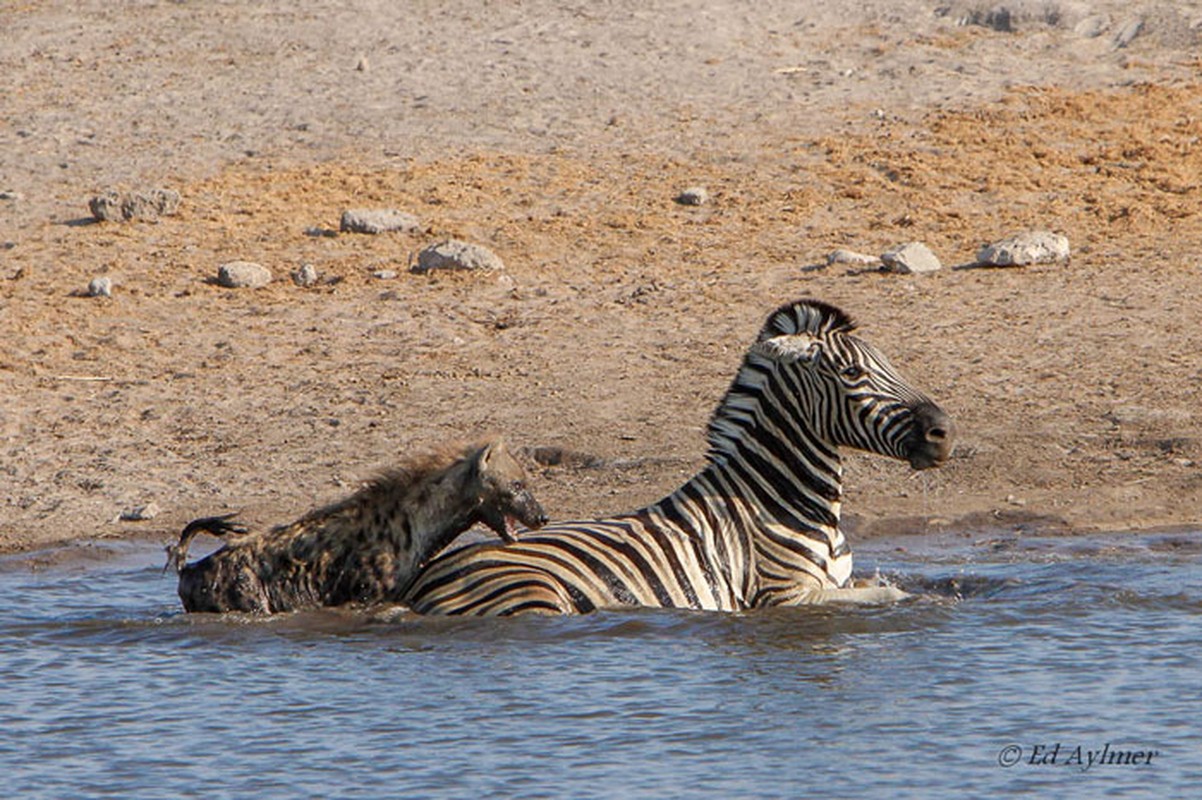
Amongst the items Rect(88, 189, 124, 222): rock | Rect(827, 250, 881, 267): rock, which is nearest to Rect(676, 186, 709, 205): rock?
Rect(827, 250, 881, 267): rock

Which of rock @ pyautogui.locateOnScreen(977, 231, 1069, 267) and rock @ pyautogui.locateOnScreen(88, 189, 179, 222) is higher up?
rock @ pyautogui.locateOnScreen(88, 189, 179, 222)

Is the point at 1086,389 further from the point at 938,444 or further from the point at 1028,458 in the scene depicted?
the point at 938,444

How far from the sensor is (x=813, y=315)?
30.3ft

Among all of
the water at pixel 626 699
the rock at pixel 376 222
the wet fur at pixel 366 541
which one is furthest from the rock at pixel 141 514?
the rock at pixel 376 222

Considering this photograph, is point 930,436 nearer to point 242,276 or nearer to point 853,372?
point 853,372

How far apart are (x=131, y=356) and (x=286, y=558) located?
206 inches

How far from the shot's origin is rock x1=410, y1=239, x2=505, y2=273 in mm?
15047

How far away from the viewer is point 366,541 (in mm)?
9016

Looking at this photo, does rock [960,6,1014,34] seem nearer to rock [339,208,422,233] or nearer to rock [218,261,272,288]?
rock [339,208,422,233]

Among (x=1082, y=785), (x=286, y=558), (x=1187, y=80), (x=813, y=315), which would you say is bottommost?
(x=1082, y=785)

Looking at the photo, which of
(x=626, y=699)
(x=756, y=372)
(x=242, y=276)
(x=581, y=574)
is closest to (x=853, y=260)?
(x=242, y=276)

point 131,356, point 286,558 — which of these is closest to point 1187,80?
point 131,356

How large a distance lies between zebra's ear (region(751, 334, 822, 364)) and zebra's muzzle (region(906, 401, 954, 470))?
1.65 ft

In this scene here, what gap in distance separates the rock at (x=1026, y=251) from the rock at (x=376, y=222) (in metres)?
4.23
